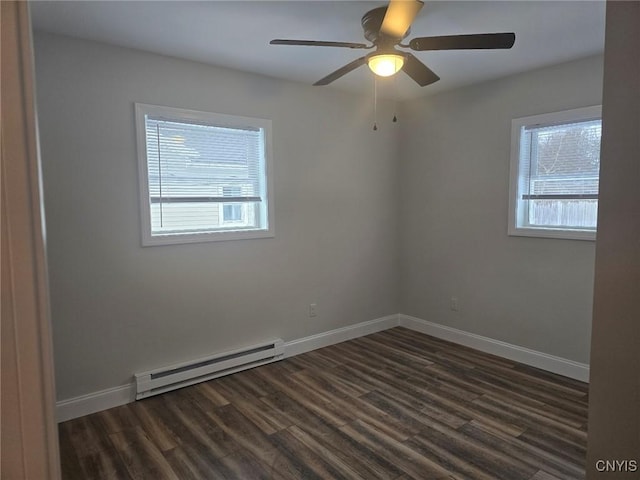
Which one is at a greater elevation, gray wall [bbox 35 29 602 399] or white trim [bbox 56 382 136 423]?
gray wall [bbox 35 29 602 399]

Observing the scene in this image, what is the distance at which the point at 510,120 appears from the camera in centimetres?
353

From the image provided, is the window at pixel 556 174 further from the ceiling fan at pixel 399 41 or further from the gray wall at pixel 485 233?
the ceiling fan at pixel 399 41

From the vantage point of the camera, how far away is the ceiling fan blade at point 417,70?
2.29m

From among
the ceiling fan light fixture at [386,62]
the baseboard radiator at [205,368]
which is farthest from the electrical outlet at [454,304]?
the ceiling fan light fixture at [386,62]

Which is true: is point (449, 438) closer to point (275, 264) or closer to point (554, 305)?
point (554, 305)

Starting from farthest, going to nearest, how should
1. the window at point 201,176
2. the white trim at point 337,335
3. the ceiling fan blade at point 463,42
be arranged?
1. the white trim at point 337,335
2. the window at point 201,176
3. the ceiling fan blade at point 463,42

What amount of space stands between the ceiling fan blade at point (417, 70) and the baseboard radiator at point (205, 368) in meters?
2.50

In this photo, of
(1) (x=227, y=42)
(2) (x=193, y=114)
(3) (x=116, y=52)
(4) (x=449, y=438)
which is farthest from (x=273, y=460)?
(3) (x=116, y=52)

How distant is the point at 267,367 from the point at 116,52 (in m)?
2.74

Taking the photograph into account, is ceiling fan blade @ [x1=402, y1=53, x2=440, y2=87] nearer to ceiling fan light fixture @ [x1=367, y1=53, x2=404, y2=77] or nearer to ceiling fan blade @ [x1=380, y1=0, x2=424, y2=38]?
ceiling fan light fixture @ [x1=367, y1=53, x2=404, y2=77]

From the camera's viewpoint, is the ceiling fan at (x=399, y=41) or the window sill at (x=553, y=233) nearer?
the ceiling fan at (x=399, y=41)

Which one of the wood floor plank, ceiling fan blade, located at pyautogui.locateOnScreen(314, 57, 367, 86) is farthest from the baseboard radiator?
ceiling fan blade, located at pyautogui.locateOnScreen(314, 57, 367, 86)

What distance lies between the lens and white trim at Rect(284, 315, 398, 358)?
381cm

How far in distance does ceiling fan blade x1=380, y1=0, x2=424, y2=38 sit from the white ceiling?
29cm
